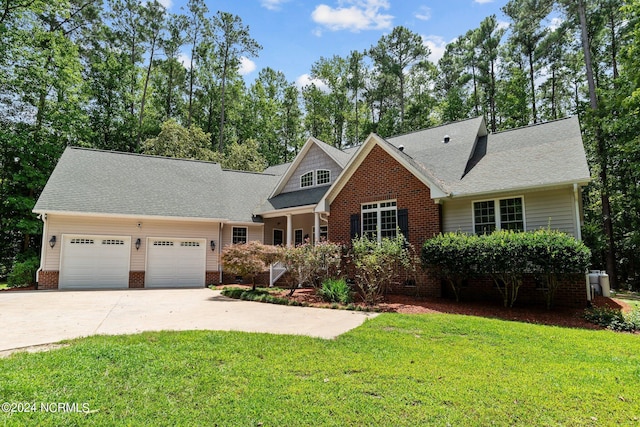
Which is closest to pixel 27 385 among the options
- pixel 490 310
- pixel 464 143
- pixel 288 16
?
pixel 490 310

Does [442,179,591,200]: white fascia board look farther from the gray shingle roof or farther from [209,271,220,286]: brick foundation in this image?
[209,271,220,286]: brick foundation

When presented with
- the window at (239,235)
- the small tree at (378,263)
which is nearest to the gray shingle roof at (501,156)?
the small tree at (378,263)

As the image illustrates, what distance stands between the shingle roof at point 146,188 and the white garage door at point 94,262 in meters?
1.42

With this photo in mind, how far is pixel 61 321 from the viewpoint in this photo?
7441 millimetres

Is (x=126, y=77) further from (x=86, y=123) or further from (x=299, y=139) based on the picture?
(x=299, y=139)

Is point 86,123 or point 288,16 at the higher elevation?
point 288,16

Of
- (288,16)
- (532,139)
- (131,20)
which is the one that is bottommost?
(532,139)

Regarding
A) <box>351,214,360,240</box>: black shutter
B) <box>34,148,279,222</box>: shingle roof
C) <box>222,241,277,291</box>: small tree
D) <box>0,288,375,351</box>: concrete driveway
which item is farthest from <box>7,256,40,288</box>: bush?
<box>351,214,360,240</box>: black shutter

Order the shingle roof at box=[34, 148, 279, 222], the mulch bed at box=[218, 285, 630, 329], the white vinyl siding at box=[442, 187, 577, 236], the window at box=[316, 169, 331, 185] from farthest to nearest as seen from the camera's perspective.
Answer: the window at box=[316, 169, 331, 185] → the shingle roof at box=[34, 148, 279, 222] → the white vinyl siding at box=[442, 187, 577, 236] → the mulch bed at box=[218, 285, 630, 329]

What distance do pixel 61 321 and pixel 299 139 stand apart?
108ft

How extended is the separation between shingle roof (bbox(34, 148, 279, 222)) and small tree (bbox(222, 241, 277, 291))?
180 inches

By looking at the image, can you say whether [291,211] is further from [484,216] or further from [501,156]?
[501,156]

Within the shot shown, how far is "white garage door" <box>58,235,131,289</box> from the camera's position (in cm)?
1462

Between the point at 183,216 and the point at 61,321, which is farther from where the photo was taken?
the point at 183,216
